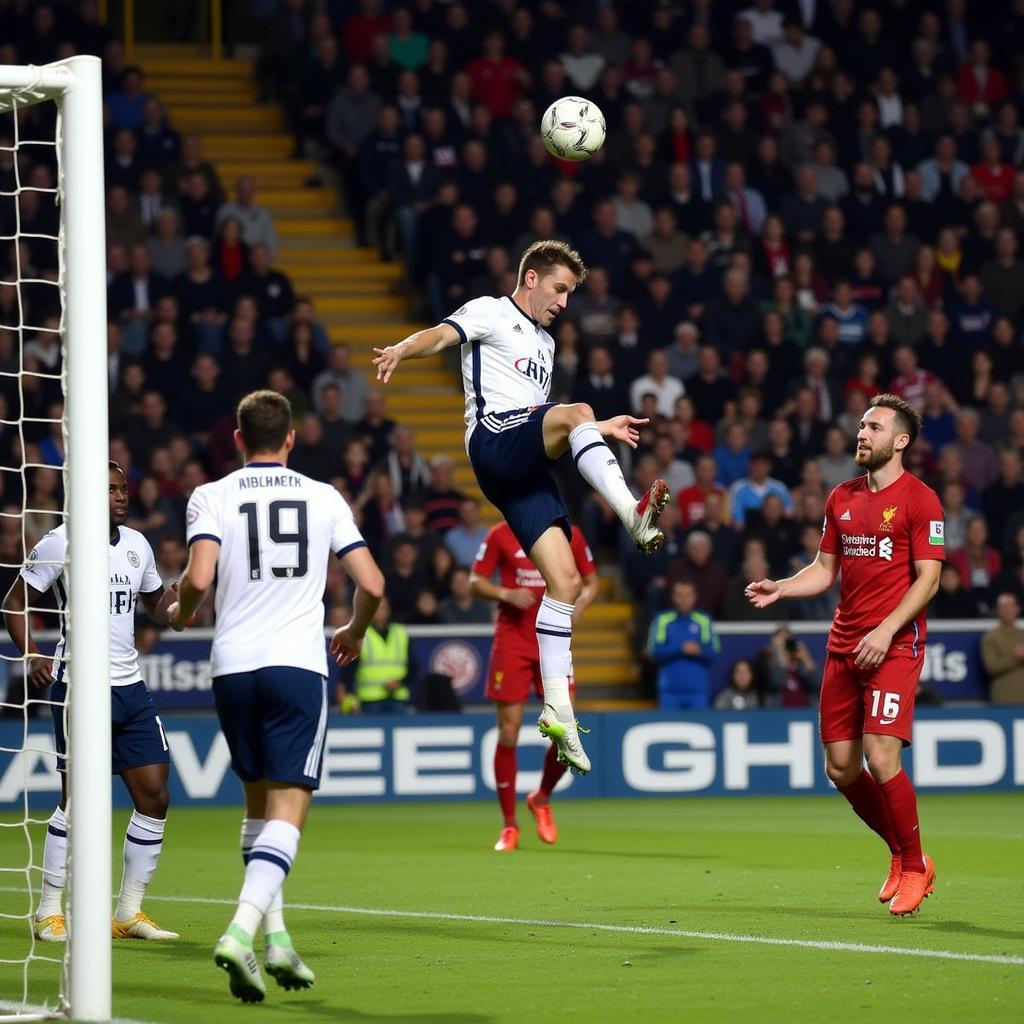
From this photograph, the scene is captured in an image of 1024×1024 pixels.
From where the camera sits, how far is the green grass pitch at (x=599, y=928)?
693 centimetres

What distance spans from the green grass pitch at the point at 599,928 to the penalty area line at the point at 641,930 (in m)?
0.02

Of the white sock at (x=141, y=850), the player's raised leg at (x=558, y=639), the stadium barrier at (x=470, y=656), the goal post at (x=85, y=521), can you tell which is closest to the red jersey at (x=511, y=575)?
the player's raised leg at (x=558, y=639)

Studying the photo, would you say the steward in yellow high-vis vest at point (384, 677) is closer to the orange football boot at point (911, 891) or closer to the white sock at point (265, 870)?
the orange football boot at point (911, 891)

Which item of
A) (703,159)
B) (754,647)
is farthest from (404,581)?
(703,159)

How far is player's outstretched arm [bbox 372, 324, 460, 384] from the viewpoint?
8.54m

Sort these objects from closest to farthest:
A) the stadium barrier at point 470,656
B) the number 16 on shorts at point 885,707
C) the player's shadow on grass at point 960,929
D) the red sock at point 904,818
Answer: the player's shadow on grass at point 960,929 → the number 16 on shorts at point 885,707 → the red sock at point 904,818 → the stadium barrier at point 470,656

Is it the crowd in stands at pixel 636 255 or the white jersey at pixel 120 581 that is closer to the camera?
the white jersey at pixel 120 581

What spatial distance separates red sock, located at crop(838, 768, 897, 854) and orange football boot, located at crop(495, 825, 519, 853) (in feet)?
13.6

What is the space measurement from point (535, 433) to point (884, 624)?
1777mm

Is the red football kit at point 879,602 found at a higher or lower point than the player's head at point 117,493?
lower

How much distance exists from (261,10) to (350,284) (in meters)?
4.37

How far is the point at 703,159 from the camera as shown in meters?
23.1

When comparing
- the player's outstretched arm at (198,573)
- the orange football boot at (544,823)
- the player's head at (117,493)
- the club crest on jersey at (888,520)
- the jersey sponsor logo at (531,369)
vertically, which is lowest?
the orange football boot at (544,823)

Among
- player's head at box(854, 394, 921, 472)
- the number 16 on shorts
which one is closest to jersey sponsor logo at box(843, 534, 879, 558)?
player's head at box(854, 394, 921, 472)
